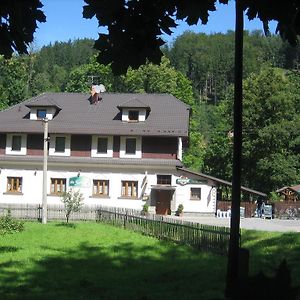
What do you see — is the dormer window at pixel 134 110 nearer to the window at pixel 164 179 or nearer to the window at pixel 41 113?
the window at pixel 164 179

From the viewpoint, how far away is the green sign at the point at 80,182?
39.5m

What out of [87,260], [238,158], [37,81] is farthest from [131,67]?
[37,81]

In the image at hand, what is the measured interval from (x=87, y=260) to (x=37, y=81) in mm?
66143

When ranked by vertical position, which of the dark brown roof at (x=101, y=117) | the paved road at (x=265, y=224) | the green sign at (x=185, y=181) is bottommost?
the paved road at (x=265, y=224)

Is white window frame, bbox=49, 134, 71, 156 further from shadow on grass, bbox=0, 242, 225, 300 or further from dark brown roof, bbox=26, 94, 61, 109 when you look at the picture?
shadow on grass, bbox=0, 242, 225, 300

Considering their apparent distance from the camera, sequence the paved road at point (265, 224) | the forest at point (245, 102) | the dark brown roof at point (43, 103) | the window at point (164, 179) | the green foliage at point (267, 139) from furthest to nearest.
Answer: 1. the forest at point (245, 102)
2. the green foliage at point (267, 139)
3. the dark brown roof at point (43, 103)
4. the window at point (164, 179)
5. the paved road at point (265, 224)

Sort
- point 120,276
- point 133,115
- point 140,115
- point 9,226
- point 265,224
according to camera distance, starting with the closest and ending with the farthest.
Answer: point 120,276, point 9,226, point 265,224, point 140,115, point 133,115

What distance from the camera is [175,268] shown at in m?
13.9

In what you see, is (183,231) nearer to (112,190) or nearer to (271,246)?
(271,246)

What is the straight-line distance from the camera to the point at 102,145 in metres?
42.6

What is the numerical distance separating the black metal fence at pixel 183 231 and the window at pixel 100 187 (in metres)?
13.6

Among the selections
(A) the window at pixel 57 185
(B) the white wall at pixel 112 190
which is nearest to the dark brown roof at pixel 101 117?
(B) the white wall at pixel 112 190

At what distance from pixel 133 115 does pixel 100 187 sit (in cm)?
667

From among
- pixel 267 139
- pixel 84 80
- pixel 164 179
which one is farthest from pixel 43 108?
pixel 84 80
